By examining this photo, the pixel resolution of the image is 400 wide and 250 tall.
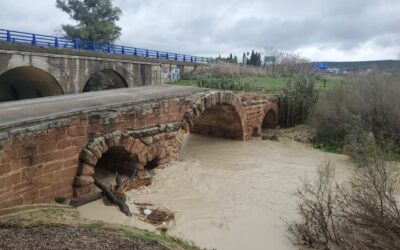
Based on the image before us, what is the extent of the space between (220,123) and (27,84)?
1143 cm

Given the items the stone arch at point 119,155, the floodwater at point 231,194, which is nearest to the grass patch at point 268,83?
the floodwater at point 231,194

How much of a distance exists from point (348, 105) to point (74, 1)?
2208 centimetres

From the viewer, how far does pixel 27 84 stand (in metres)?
20.8

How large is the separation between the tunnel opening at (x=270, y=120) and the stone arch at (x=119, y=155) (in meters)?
8.53

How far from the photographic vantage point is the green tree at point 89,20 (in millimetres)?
28766

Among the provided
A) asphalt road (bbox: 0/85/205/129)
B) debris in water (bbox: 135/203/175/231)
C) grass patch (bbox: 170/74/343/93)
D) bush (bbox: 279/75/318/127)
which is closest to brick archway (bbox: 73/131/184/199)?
asphalt road (bbox: 0/85/205/129)

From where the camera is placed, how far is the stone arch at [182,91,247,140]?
519 inches

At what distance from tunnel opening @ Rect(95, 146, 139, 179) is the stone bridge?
29.2 feet

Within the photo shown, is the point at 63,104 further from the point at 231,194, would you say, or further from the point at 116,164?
the point at 231,194

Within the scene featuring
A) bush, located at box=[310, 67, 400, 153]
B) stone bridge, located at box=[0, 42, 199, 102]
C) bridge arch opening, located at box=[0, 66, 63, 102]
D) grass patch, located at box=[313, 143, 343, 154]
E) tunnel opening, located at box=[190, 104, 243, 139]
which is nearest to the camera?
bush, located at box=[310, 67, 400, 153]

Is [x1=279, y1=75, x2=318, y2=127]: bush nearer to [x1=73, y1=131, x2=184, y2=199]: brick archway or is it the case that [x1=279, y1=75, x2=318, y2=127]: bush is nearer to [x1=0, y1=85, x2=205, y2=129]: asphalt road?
[x1=0, y1=85, x2=205, y2=129]: asphalt road

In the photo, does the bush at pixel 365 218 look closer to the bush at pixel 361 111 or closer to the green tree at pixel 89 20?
the bush at pixel 361 111

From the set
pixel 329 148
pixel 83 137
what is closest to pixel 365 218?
pixel 83 137

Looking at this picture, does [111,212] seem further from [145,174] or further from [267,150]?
[267,150]
